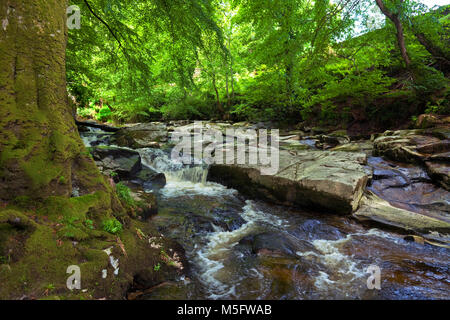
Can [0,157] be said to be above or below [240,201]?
above

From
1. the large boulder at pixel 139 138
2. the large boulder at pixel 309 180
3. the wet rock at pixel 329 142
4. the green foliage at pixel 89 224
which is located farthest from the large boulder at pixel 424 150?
the large boulder at pixel 139 138

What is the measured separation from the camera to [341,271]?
3115 mm

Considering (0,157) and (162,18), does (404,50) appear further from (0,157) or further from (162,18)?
(0,157)

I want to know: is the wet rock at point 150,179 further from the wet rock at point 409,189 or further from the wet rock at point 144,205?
the wet rock at point 409,189

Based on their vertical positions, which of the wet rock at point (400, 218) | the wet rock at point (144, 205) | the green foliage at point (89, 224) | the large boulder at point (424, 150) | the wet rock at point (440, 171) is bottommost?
the wet rock at point (400, 218)

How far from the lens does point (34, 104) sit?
7.86 ft

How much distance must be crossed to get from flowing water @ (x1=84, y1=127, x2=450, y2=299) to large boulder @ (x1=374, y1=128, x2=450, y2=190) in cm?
287

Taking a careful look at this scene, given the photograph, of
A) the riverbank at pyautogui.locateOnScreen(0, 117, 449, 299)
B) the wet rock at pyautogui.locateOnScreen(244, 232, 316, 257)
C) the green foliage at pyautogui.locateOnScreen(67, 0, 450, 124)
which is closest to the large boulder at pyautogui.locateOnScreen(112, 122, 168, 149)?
the green foliage at pyautogui.locateOnScreen(67, 0, 450, 124)

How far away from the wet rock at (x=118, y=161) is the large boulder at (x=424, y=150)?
8.12 m

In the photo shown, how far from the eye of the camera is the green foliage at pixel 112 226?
2566mm

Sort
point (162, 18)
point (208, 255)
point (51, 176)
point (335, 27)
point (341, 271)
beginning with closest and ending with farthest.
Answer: point (51, 176)
point (341, 271)
point (208, 255)
point (162, 18)
point (335, 27)

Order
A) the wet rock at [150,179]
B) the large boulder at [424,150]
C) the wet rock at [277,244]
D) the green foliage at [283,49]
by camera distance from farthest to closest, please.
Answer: the wet rock at [150,179]
the large boulder at [424,150]
the green foliage at [283,49]
the wet rock at [277,244]
